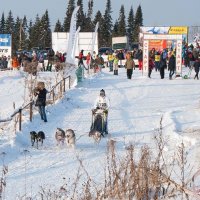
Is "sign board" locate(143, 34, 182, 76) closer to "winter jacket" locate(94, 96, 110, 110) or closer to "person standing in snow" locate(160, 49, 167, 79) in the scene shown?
"person standing in snow" locate(160, 49, 167, 79)

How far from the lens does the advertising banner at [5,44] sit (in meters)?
36.8

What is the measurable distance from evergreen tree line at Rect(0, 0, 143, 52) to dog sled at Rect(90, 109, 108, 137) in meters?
65.5

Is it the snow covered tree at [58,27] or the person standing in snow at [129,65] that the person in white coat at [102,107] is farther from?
the snow covered tree at [58,27]

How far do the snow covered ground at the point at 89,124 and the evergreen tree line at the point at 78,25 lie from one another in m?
51.7

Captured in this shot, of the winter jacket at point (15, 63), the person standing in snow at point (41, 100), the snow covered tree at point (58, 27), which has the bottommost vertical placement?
the person standing in snow at point (41, 100)

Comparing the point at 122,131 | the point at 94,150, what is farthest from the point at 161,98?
the point at 94,150

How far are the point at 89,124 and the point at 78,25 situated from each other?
68.3m

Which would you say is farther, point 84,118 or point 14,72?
point 14,72

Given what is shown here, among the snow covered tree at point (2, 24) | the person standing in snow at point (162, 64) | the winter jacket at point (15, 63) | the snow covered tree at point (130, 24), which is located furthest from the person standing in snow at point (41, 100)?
the snow covered tree at point (130, 24)

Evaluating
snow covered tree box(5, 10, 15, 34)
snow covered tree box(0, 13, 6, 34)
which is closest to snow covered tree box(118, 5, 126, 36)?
snow covered tree box(5, 10, 15, 34)

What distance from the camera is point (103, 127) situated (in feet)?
46.5

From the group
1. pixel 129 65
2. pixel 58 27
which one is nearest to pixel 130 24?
pixel 58 27

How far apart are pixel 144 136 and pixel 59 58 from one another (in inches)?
845

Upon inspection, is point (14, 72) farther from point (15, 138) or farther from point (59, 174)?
point (59, 174)
